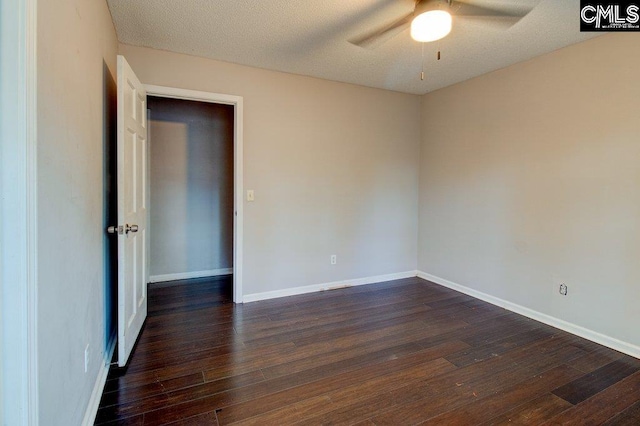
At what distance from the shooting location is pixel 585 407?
6.25 ft

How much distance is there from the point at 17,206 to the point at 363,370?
6.69 feet

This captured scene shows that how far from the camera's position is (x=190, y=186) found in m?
4.45

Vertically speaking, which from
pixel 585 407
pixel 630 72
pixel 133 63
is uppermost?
pixel 133 63

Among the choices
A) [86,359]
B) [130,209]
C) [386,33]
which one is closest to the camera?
[86,359]

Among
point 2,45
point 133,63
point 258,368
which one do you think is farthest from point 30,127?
point 133,63

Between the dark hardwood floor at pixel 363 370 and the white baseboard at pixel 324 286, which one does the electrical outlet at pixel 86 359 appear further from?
the white baseboard at pixel 324 286

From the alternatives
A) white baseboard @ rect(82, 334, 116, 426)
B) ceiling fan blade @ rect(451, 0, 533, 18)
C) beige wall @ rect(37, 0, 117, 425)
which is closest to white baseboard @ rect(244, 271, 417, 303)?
white baseboard @ rect(82, 334, 116, 426)

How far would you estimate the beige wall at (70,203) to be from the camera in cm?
115

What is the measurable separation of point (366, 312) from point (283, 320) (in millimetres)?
815

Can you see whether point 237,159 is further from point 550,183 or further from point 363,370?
point 550,183

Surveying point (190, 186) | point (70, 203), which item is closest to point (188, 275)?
point (190, 186)

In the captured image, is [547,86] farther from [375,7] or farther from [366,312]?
[366,312]

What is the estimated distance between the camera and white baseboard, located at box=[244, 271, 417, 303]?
142 inches

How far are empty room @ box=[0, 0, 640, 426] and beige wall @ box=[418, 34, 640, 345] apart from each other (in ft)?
0.06
